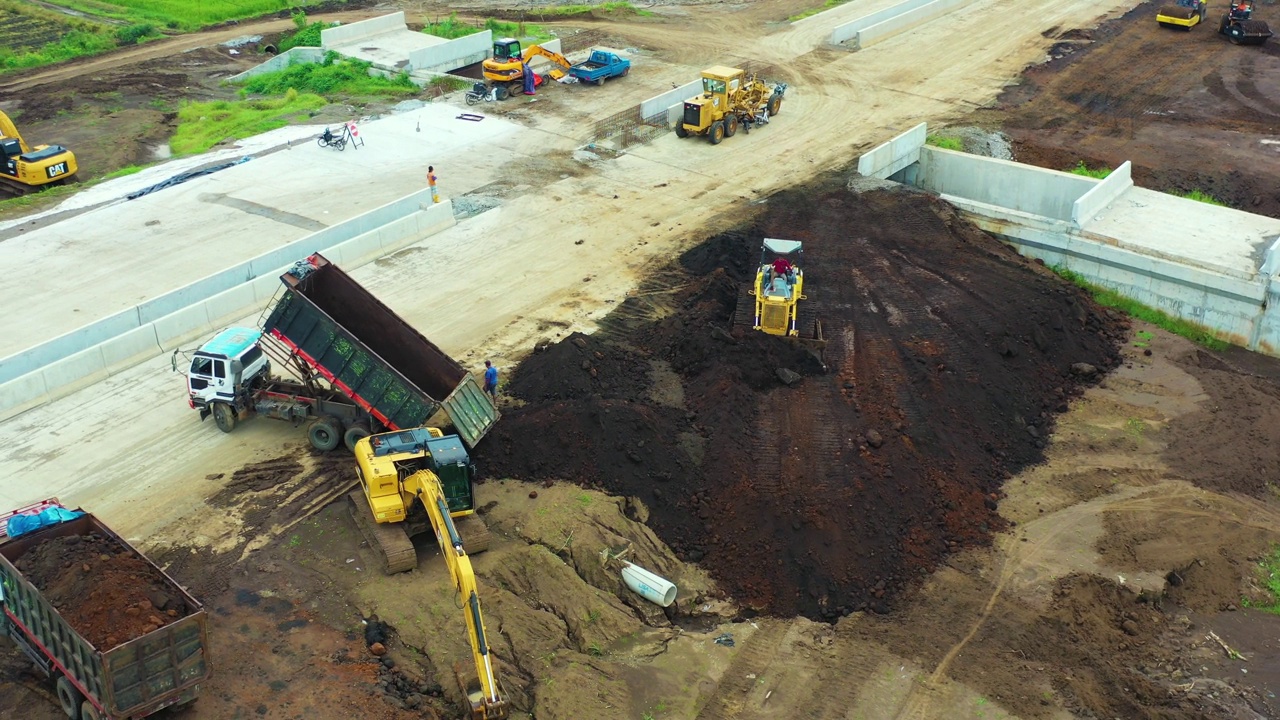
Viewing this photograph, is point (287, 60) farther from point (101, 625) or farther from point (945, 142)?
point (101, 625)

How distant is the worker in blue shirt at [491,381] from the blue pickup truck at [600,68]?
22.4m

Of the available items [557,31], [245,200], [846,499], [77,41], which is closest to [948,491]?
[846,499]

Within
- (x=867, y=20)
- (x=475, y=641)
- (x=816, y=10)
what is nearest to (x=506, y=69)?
(x=867, y=20)

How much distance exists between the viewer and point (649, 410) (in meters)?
22.2

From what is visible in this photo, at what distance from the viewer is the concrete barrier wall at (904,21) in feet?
156

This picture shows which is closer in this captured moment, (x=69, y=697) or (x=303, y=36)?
(x=69, y=697)

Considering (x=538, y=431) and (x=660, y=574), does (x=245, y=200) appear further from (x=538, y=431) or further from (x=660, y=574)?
(x=660, y=574)

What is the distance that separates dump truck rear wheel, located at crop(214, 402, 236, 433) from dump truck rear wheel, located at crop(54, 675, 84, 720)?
7.21 m

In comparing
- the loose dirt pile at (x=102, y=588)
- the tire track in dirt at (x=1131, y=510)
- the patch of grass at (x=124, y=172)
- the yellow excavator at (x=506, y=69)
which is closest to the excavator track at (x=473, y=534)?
the loose dirt pile at (x=102, y=588)

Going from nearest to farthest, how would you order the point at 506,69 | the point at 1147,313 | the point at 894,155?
1. the point at 1147,313
2. the point at 894,155
3. the point at 506,69

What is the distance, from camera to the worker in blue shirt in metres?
22.0

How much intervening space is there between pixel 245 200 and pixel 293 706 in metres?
21.1

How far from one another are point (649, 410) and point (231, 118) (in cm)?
2635

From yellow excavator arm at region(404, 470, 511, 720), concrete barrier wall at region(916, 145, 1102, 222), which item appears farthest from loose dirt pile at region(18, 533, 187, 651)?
concrete barrier wall at region(916, 145, 1102, 222)
